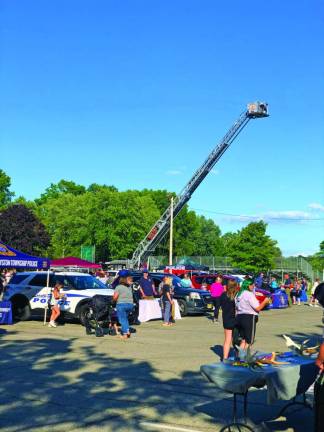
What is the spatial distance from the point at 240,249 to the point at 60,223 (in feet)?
82.3

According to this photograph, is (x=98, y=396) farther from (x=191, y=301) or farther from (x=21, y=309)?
(x=191, y=301)

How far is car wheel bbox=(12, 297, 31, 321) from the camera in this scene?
18.6 metres

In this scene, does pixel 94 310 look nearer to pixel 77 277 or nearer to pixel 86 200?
pixel 77 277

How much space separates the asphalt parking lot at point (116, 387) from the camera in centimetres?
666

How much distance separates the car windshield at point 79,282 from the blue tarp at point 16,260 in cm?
87

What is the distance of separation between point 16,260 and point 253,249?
51160 millimetres

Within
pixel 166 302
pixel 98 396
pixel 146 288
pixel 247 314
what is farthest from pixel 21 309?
pixel 98 396

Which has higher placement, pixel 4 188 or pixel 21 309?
pixel 4 188

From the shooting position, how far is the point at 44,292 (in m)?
18.3

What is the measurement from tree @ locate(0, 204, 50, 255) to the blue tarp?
49.7m

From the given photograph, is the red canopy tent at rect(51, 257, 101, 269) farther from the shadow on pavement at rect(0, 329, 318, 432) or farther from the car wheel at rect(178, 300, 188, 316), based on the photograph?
the shadow on pavement at rect(0, 329, 318, 432)

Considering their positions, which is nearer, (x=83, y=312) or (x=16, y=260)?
(x=16, y=260)

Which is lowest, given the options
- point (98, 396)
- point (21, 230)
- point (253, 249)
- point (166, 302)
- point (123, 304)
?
point (98, 396)

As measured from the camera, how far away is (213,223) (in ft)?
391
